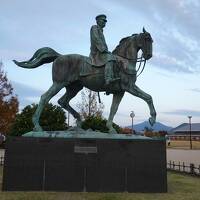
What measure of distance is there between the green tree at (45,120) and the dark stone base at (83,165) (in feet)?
55.0

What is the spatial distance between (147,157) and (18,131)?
1801 cm

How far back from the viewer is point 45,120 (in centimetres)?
2942

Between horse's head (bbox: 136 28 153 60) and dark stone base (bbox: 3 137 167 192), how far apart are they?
102 inches

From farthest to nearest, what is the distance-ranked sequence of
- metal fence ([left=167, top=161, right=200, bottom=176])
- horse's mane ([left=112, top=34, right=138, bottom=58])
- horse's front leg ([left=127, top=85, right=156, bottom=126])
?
metal fence ([left=167, top=161, right=200, bottom=176])
horse's mane ([left=112, top=34, right=138, bottom=58])
horse's front leg ([left=127, top=85, right=156, bottom=126])

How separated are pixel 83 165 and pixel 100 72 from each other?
2.72 meters

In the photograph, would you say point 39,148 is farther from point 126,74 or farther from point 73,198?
point 126,74

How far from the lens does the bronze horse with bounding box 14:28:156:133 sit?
11539mm

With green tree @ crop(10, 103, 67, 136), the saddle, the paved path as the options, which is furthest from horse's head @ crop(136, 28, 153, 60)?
green tree @ crop(10, 103, 67, 136)

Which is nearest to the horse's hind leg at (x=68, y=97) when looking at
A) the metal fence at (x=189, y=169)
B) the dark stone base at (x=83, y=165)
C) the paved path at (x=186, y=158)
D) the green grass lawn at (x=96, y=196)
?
the dark stone base at (x=83, y=165)

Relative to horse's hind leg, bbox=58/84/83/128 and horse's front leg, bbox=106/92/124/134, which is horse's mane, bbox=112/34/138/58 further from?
horse's hind leg, bbox=58/84/83/128

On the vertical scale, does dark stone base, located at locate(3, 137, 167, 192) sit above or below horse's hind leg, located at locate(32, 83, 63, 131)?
below

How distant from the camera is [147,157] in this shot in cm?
1095

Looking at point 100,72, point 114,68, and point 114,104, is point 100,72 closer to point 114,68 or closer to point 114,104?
point 114,68

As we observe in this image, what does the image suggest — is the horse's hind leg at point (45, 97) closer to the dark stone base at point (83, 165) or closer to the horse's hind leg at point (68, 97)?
the horse's hind leg at point (68, 97)
